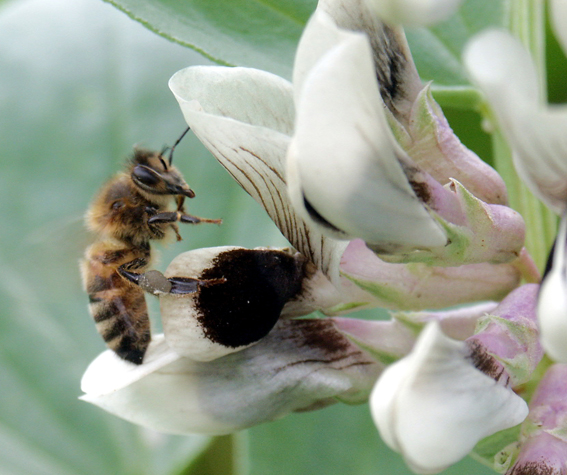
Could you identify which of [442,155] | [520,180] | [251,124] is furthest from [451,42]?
[251,124]

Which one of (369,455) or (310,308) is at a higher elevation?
(310,308)

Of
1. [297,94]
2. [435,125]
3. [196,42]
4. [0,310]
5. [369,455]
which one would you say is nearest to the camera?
[297,94]

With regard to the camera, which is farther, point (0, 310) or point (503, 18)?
point (0, 310)

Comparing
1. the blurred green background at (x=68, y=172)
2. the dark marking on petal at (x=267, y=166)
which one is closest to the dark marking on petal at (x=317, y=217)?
the dark marking on petal at (x=267, y=166)

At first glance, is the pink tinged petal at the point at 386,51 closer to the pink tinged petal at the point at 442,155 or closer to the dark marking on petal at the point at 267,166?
the pink tinged petal at the point at 442,155

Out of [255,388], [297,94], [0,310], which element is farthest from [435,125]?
[0,310]

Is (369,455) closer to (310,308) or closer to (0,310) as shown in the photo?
(310,308)

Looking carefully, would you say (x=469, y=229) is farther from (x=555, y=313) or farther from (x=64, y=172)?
(x=64, y=172)

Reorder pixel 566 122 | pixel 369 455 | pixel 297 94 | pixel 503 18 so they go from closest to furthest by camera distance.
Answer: pixel 566 122, pixel 297 94, pixel 503 18, pixel 369 455
